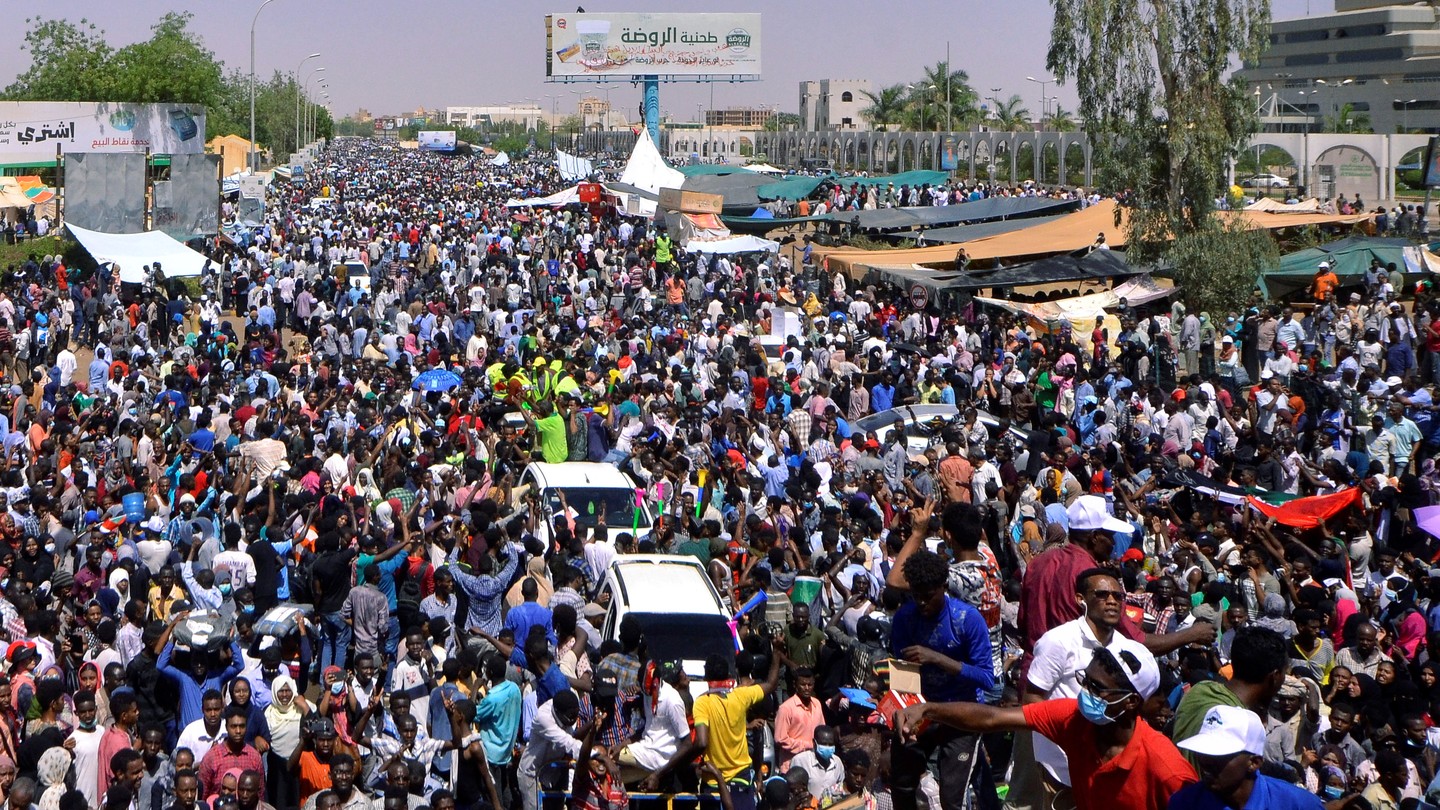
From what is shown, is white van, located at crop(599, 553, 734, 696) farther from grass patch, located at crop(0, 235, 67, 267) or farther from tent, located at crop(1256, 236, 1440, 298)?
grass patch, located at crop(0, 235, 67, 267)

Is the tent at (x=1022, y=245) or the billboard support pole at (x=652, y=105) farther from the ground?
the billboard support pole at (x=652, y=105)

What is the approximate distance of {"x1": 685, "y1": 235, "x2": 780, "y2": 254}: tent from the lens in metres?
27.6

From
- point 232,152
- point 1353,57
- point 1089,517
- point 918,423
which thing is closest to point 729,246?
point 918,423

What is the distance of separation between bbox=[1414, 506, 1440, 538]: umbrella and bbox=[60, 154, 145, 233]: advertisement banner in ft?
83.4

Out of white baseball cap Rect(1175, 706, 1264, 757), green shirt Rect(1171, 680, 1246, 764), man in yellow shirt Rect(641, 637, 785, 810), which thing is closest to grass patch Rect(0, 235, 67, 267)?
man in yellow shirt Rect(641, 637, 785, 810)

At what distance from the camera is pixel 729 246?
91.5ft

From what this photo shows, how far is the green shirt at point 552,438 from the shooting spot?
42.5ft

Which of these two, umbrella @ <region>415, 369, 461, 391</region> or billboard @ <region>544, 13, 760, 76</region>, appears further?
billboard @ <region>544, 13, 760, 76</region>

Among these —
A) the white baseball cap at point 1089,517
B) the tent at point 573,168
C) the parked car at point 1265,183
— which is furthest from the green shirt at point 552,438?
the parked car at point 1265,183

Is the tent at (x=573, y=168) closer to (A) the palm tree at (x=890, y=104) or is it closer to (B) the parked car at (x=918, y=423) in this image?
(A) the palm tree at (x=890, y=104)

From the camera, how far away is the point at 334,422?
13.3 meters

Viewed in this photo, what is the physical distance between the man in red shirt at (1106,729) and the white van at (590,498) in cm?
632

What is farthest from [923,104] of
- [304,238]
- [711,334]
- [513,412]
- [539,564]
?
[539,564]

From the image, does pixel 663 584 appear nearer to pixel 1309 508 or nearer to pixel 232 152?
pixel 1309 508
